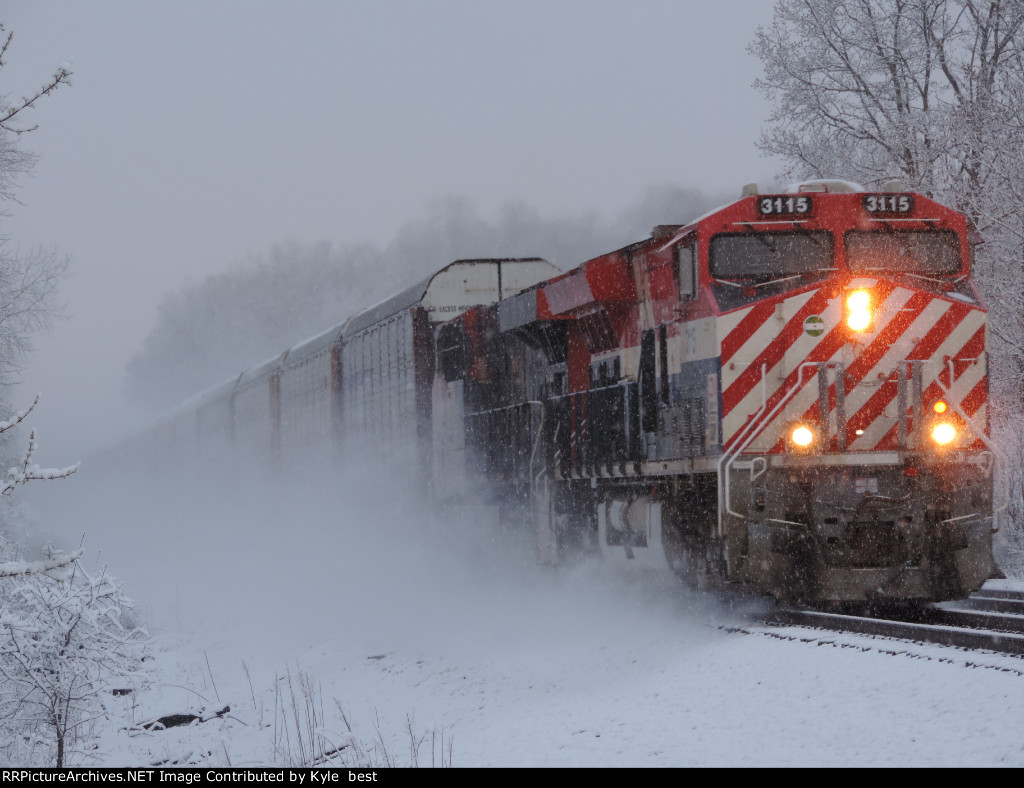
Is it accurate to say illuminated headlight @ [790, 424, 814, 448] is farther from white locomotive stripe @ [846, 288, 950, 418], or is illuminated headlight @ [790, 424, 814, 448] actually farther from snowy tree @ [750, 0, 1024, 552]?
snowy tree @ [750, 0, 1024, 552]

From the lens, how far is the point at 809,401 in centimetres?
863

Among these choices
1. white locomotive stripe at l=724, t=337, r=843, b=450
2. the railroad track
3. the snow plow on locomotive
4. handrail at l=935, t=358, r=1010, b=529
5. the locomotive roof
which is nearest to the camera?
the railroad track

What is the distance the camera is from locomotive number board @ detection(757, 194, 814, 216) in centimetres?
899

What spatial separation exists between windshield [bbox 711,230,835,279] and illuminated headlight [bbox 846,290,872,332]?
37cm

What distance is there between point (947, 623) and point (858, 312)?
2.50m

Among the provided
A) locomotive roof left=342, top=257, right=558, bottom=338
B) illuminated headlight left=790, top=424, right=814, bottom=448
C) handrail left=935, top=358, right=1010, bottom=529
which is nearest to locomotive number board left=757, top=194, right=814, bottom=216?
handrail left=935, top=358, right=1010, bottom=529

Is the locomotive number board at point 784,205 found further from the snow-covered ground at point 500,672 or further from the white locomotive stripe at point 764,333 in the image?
the snow-covered ground at point 500,672

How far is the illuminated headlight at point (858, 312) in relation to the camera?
8.70 meters

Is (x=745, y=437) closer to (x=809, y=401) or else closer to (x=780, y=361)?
(x=809, y=401)

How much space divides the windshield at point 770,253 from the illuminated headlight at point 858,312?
1.20 feet

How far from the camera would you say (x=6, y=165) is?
16062 millimetres

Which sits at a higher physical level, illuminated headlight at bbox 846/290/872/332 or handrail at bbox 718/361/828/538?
illuminated headlight at bbox 846/290/872/332

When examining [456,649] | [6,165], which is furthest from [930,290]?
[6,165]
